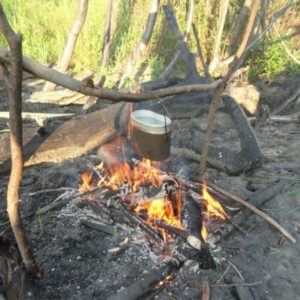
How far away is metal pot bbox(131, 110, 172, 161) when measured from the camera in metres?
2.89

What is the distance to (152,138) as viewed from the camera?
9.57 ft

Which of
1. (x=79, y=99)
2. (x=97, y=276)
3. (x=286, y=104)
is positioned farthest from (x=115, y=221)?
(x=286, y=104)

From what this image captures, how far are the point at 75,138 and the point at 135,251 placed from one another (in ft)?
5.83

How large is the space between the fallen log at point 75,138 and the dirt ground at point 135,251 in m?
0.13

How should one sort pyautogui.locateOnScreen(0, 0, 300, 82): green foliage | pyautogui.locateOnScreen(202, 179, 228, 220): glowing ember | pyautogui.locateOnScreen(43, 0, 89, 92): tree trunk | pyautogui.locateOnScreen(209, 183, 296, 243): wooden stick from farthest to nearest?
pyautogui.locateOnScreen(0, 0, 300, 82): green foliage
pyautogui.locateOnScreen(43, 0, 89, 92): tree trunk
pyautogui.locateOnScreen(202, 179, 228, 220): glowing ember
pyautogui.locateOnScreen(209, 183, 296, 243): wooden stick

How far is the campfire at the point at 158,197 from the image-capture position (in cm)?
278

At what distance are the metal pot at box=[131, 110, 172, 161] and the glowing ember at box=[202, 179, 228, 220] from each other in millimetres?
578

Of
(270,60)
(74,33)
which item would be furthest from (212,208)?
(270,60)

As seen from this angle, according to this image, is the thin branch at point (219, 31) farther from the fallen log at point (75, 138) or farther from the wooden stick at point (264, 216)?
the wooden stick at point (264, 216)

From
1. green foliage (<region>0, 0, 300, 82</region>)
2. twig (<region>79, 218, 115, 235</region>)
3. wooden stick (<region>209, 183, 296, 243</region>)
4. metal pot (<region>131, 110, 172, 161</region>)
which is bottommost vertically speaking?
twig (<region>79, 218, 115, 235</region>)

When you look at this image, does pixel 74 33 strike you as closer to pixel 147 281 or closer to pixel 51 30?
pixel 51 30

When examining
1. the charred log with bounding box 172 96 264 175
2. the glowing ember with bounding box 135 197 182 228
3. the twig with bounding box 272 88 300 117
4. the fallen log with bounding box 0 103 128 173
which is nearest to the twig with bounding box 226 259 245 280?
the glowing ember with bounding box 135 197 182 228

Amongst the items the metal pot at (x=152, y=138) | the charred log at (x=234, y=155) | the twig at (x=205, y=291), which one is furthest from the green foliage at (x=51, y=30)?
the twig at (x=205, y=291)

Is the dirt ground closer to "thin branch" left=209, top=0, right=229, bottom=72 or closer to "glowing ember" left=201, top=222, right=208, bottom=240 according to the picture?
"glowing ember" left=201, top=222, right=208, bottom=240
